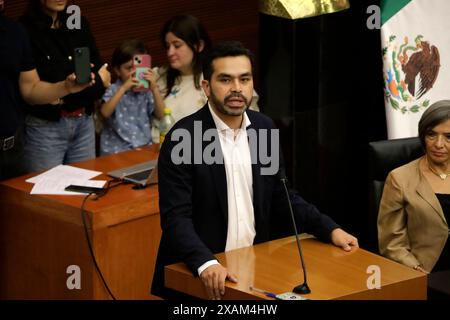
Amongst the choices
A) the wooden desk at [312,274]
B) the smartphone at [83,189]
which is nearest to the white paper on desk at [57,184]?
the smartphone at [83,189]

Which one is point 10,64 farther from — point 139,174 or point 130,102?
point 130,102

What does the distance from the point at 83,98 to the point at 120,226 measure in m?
0.81

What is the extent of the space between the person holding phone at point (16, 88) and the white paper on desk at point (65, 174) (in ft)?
0.44

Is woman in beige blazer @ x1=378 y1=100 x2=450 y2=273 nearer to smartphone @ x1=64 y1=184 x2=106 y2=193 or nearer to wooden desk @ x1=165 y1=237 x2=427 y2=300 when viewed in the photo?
wooden desk @ x1=165 y1=237 x2=427 y2=300

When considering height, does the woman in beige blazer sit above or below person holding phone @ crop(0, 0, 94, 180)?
below

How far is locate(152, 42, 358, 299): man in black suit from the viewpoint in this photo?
3412 millimetres

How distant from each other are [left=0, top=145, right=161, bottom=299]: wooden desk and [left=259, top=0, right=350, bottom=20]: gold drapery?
1.22m

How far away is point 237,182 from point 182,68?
1933 millimetres

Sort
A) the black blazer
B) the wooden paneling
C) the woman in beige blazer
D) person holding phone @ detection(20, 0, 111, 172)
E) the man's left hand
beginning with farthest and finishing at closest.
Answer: the wooden paneling < person holding phone @ detection(20, 0, 111, 172) < the woman in beige blazer < the man's left hand < the black blazer

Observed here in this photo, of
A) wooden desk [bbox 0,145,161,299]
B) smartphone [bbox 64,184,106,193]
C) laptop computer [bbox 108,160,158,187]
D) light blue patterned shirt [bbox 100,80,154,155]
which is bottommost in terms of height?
wooden desk [bbox 0,145,161,299]

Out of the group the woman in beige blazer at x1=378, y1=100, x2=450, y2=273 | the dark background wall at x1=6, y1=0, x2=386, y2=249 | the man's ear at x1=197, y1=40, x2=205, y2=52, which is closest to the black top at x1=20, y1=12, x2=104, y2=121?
the dark background wall at x1=6, y1=0, x2=386, y2=249

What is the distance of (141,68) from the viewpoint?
17.1 ft

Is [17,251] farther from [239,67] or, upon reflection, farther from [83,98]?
[239,67]

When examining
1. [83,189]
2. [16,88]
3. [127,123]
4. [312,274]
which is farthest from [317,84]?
[312,274]
